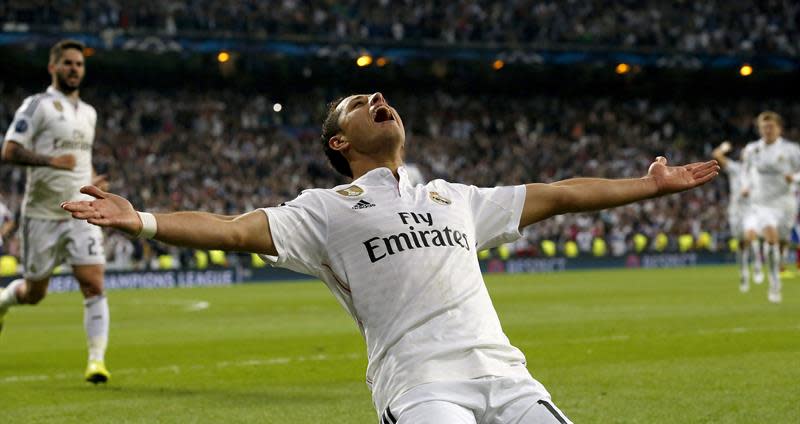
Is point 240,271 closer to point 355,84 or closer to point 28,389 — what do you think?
point 355,84

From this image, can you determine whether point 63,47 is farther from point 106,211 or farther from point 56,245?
point 106,211

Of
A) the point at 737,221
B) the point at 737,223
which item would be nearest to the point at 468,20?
the point at 737,221

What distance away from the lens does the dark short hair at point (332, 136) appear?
4.80 meters

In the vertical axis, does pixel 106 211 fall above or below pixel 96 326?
above

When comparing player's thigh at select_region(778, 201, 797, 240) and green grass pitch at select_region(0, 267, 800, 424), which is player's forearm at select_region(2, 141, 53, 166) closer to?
green grass pitch at select_region(0, 267, 800, 424)

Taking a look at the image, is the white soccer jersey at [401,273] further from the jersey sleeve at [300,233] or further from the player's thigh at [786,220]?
the player's thigh at [786,220]

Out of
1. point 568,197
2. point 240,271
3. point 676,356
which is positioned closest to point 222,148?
point 240,271

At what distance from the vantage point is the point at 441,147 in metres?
43.1

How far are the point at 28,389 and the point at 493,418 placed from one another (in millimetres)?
6083

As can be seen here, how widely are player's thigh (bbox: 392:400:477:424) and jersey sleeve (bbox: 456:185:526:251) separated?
0.83 meters

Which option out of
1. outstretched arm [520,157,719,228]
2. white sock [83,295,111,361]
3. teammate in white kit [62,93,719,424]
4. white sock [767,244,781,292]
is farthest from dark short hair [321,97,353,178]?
white sock [767,244,781,292]

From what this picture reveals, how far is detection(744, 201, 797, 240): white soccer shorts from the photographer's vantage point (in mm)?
18922

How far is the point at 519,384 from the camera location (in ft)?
14.0

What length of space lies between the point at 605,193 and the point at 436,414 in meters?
1.24
